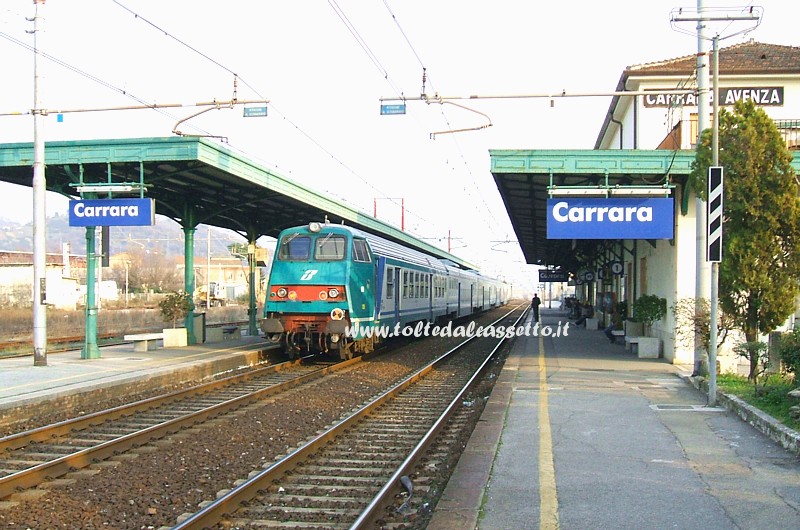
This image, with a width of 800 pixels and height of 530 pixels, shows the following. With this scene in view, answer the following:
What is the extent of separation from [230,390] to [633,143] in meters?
17.9

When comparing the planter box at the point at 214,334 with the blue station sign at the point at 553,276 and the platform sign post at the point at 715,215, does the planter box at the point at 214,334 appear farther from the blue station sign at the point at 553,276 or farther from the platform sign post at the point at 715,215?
the blue station sign at the point at 553,276

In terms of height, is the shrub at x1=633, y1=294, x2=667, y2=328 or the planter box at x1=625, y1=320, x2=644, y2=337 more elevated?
the shrub at x1=633, y1=294, x2=667, y2=328

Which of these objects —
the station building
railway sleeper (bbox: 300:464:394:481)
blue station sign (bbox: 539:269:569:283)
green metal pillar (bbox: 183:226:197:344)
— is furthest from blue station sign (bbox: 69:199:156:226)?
blue station sign (bbox: 539:269:569:283)

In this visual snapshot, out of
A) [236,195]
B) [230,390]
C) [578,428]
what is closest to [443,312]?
[236,195]

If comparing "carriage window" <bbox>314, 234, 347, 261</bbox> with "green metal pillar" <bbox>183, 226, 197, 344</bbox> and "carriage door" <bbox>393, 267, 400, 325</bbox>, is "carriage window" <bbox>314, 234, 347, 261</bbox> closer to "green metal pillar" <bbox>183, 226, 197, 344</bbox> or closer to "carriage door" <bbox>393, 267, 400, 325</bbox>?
"carriage door" <bbox>393, 267, 400, 325</bbox>

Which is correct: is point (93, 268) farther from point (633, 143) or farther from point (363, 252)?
point (633, 143)

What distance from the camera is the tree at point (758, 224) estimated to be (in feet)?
40.5

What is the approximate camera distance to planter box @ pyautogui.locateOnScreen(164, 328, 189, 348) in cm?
1994

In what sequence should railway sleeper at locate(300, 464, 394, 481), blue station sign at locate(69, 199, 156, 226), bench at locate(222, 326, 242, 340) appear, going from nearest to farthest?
1. railway sleeper at locate(300, 464, 394, 481)
2. blue station sign at locate(69, 199, 156, 226)
3. bench at locate(222, 326, 242, 340)

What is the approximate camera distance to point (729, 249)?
12.5 metres

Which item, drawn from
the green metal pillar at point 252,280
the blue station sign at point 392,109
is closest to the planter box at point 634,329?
the blue station sign at point 392,109

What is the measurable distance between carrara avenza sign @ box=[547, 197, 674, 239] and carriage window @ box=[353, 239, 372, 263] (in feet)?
13.6

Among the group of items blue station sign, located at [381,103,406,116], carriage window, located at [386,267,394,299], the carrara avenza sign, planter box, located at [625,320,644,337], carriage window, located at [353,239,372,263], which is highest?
blue station sign, located at [381,103,406,116]

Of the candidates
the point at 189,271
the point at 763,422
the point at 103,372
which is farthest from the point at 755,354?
the point at 189,271
